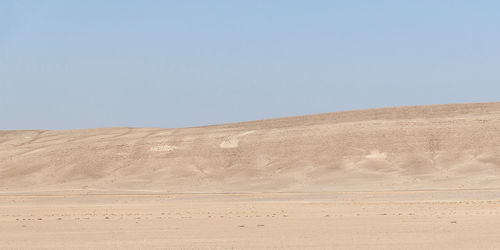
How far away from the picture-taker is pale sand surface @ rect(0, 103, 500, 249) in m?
22.7

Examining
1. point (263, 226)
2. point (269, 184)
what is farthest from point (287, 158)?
point (263, 226)

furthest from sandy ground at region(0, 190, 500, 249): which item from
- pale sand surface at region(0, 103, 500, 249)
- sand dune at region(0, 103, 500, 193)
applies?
sand dune at region(0, 103, 500, 193)

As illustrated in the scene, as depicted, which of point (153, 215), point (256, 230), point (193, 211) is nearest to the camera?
point (256, 230)

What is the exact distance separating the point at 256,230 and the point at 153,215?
7.56m

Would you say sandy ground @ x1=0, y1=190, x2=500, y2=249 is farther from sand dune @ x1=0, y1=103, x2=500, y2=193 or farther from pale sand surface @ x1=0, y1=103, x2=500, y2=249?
sand dune @ x1=0, y1=103, x2=500, y2=193

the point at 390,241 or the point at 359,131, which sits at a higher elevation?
the point at 359,131

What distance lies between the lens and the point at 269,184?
179 ft

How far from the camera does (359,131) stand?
66.8 m

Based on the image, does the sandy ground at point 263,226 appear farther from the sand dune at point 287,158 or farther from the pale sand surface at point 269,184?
the sand dune at point 287,158

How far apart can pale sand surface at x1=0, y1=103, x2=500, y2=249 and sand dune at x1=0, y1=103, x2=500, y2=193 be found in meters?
0.15

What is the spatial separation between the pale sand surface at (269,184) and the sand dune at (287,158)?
149mm

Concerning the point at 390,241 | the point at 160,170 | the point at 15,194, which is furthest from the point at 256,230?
the point at 160,170

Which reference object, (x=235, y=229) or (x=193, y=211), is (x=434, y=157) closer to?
(x=193, y=211)

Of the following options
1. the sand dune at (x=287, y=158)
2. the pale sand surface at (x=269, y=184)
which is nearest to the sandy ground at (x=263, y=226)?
the pale sand surface at (x=269, y=184)
